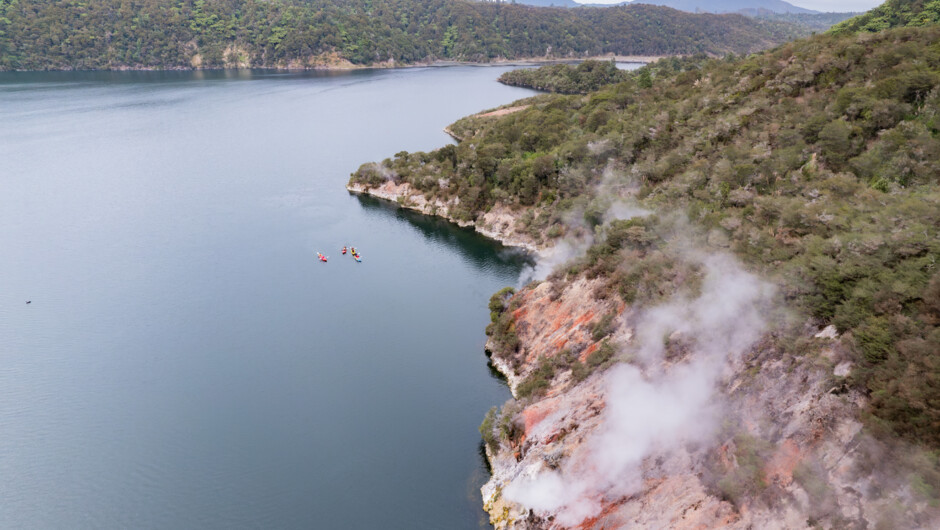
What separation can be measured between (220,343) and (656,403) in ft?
140

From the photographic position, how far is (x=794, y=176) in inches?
1953

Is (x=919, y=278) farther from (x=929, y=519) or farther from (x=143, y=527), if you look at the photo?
(x=143, y=527)

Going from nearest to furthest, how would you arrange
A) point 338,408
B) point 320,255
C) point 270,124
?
1. point 338,408
2. point 320,255
3. point 270,124

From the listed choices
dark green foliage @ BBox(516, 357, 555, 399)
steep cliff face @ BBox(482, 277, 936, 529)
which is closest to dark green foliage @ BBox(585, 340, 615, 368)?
steep cliff face @ BBox(482, 277, 936, 529)

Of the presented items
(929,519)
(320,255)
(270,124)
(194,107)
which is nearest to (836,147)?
(929,519)

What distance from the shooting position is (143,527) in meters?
34.9

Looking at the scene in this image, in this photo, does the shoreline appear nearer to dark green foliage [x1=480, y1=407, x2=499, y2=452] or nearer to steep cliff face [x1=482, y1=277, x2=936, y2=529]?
steep cliff face [x1=482, y1=277, x2=936, y2=529]

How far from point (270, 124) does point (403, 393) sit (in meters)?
128

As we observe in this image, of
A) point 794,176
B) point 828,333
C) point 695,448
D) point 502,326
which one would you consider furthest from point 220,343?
point 794,176

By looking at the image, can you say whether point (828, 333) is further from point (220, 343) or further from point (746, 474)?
point (220, 343)

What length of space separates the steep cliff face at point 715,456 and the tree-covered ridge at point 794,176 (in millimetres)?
2298

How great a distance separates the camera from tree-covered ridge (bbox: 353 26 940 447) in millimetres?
27062

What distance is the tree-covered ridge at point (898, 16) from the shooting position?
8500 centimetres

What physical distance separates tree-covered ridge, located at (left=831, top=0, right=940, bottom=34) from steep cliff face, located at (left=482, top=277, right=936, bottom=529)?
81.6 m
